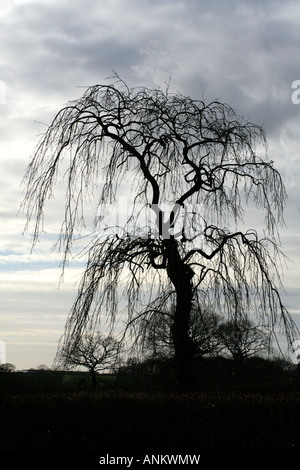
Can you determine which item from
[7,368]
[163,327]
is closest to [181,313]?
[163,327]

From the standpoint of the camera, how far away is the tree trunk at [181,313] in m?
8.12

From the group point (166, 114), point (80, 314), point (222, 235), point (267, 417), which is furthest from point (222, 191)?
point (267, 417)

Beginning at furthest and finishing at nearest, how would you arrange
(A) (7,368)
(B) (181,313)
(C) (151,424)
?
1. (A) (7,368)
2. (B) (181,313)
3. (C) (151,424)

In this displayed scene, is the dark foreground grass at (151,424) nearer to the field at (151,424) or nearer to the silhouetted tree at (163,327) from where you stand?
the field at (151,424)

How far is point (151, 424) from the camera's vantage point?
20.7 feet

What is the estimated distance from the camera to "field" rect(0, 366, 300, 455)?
614cm

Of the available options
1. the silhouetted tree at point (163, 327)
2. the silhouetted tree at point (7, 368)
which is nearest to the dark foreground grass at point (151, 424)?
the silhouetted tree at point (163, 327)

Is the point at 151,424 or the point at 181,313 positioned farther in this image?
the point at 181,313

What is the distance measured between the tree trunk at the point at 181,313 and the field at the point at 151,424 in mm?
1260

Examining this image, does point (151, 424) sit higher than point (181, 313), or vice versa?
point (181, 313)

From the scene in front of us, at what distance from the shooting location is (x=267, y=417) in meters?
6.56

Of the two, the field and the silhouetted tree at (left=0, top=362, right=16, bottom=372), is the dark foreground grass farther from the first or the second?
the silhouetted tree at (left=0, top=362, right=16, bottom=372)

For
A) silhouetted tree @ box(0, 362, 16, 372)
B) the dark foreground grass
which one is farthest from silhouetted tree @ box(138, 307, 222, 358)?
silhouetted tree @ box(0, 362, 16, 372)

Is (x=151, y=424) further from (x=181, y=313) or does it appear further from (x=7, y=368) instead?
(x=7, y=368)
